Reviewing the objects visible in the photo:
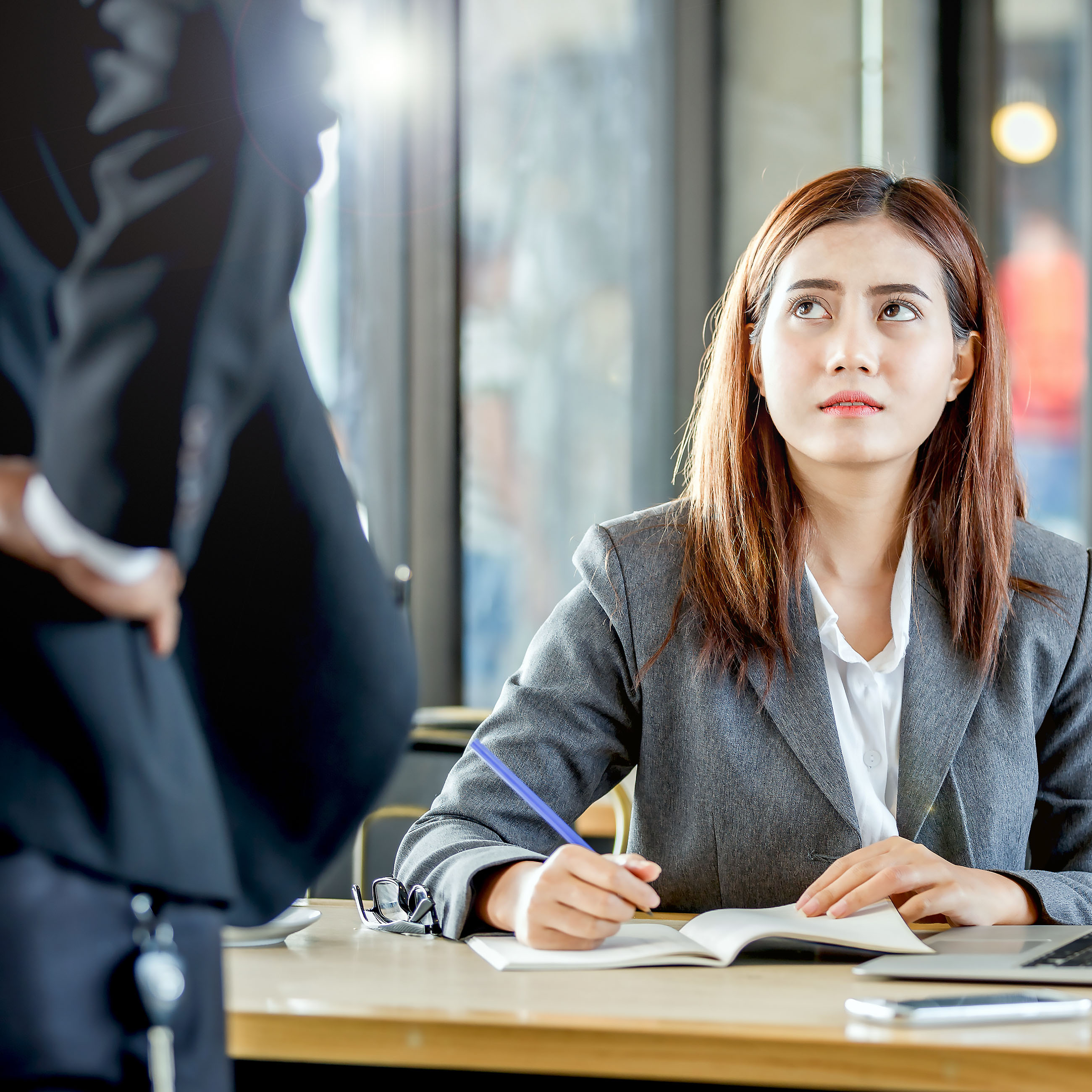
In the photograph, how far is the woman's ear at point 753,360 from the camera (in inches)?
59.5

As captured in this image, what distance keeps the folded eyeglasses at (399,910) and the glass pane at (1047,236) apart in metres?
2.76

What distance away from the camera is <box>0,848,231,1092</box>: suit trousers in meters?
0.51

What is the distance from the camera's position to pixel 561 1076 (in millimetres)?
969

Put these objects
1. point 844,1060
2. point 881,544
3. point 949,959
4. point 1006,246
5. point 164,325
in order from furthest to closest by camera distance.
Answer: point 1006,246
point 881,544
point 949,959
point 844,1060
point 164,325

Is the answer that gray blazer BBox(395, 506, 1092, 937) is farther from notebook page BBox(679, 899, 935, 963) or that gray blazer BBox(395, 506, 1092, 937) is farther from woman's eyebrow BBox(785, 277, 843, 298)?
woman's eyebrow BBox(785, 277, 843, 298)

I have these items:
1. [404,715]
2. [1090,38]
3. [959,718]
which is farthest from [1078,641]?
[1090,38]

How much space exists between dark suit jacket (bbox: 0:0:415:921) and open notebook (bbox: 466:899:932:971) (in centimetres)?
39

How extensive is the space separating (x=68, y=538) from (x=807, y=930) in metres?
0.66

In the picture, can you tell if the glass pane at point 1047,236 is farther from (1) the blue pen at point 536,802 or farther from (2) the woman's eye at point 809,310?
(1) the blue pen at point 536,802

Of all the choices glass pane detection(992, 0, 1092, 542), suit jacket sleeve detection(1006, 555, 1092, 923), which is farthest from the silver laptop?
glass pane detection(992, 0, 1092, 542)

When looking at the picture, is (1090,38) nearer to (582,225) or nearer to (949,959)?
(582,225)

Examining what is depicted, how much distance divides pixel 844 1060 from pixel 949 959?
0.69 ft

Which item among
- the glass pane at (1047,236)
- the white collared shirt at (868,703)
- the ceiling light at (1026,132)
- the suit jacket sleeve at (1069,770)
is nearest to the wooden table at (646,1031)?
the white collared shirt at (868,703)

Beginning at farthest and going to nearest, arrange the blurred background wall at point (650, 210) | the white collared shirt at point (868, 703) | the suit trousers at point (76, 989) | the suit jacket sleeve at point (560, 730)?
the blurred background wall at point (650, 210), the white collared shirt at point (868, 703), the suit jacket sleeve at point (560, 730), the suit trousers at point (76, 989)
